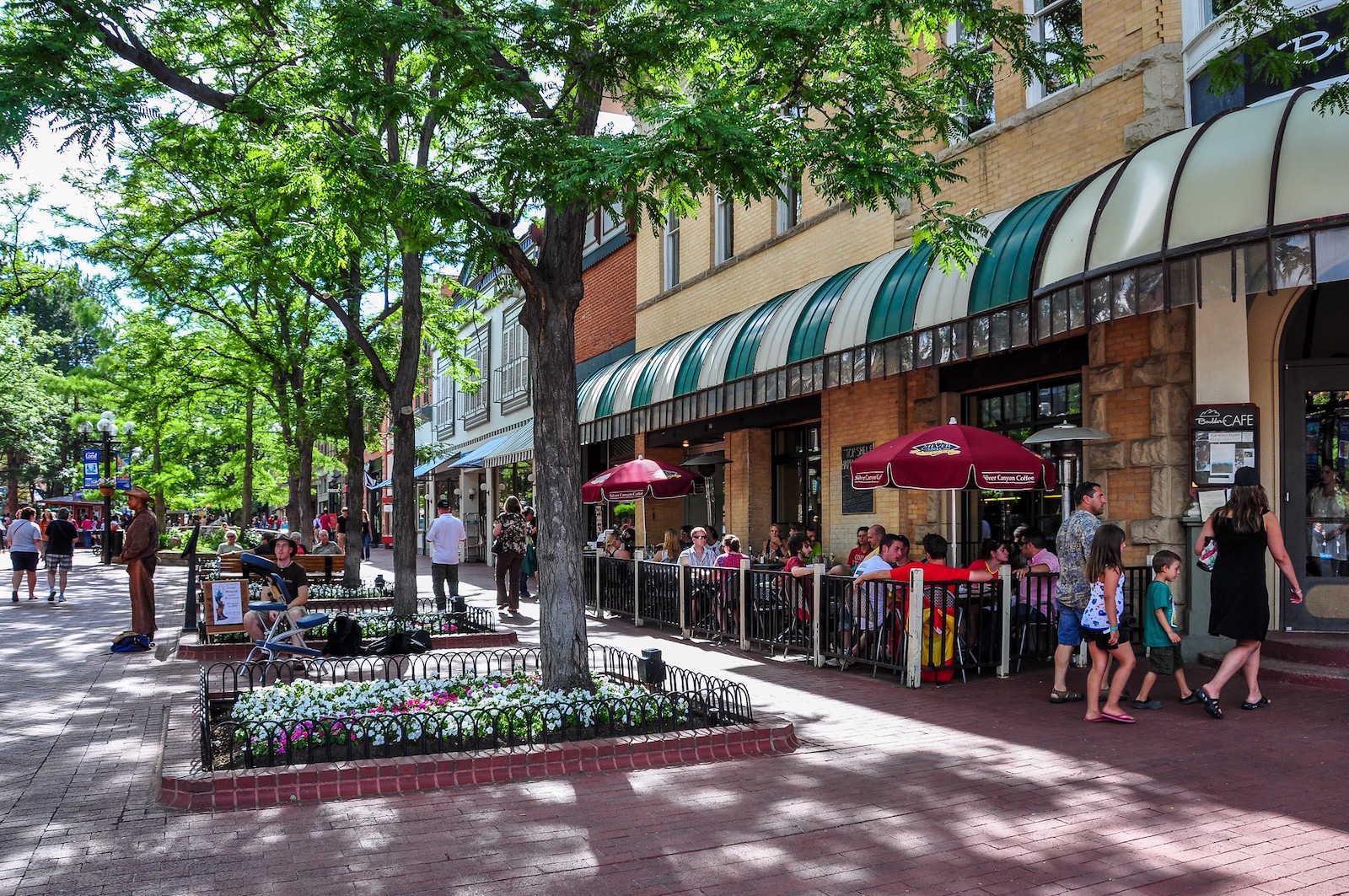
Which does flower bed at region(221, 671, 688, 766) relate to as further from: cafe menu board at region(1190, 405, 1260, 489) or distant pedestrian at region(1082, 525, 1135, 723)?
cafe menu board at region(1190, 405, 1260, 489)

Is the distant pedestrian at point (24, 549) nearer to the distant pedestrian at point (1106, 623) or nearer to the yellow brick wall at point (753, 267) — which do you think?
the yellow brick wall at point (753, 267)

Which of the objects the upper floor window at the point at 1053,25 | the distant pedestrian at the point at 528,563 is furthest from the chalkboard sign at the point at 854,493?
the distant pedestrian at the point at 528,563

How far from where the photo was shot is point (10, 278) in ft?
61.6

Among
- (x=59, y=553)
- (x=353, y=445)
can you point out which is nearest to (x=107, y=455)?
(x=59, y=553)

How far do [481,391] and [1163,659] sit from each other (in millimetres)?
29372

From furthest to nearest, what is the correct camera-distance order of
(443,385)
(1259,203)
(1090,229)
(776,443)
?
(443,385)
(776,443)
(1090,229)
(1259,203)

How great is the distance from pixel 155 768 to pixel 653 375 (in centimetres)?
1351

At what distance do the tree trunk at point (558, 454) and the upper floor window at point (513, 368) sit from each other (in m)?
21.4

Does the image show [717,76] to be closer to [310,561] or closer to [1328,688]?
[1328,688]

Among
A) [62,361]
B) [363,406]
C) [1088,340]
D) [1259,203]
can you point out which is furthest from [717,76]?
[62,361]

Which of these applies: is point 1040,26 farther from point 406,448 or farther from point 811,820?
point 811,820

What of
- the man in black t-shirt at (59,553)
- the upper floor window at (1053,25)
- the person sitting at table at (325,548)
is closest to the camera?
the upper floor window at (1053,25)

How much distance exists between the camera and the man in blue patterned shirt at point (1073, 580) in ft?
27.3

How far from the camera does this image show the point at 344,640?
10938 millimetres
